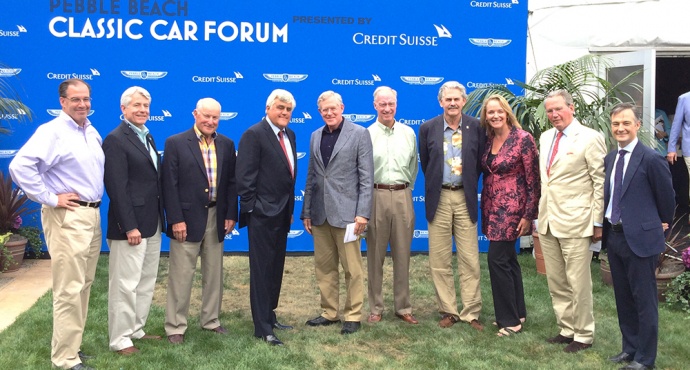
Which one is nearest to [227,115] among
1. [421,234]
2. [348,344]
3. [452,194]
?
[421,234]

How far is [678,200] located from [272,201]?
284 inches

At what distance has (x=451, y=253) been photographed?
5184 mm

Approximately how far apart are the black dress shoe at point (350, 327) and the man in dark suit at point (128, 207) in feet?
4.85

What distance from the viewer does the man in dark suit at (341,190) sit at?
488 centimetres

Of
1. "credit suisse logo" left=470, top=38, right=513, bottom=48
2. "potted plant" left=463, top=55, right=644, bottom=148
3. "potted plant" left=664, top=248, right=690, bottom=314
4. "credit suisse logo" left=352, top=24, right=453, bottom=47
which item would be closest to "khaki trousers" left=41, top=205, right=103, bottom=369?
"potted plant" left=463, top=55, right=644, bottom=148

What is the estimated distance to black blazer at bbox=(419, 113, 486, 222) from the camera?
5055 millimetres

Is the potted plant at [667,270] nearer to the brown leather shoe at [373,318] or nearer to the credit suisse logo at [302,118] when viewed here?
the brown leather shoe at [373,318]

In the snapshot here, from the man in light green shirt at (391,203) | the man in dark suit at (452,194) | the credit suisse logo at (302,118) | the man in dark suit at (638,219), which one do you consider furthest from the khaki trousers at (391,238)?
the credit suisse logo at (302,118)

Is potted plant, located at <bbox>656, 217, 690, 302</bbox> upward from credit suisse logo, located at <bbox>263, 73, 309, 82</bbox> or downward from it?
downward

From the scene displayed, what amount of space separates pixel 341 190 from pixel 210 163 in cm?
95

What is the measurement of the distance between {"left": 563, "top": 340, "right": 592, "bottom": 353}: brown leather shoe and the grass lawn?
0.05 meters

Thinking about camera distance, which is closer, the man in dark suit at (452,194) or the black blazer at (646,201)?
the black blazer at (646,201)

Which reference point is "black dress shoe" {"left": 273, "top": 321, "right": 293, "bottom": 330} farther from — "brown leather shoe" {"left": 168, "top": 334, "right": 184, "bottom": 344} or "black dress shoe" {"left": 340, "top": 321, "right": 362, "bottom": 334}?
"brown leather shoe" {"left": 168, "top": 334, "right": 184, "bottom": 344}

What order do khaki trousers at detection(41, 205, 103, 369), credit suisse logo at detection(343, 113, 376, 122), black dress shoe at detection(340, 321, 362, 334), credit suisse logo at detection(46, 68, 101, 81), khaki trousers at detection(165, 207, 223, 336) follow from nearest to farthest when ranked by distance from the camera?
khaki trousers at detection(41, 205, 103, 369) < khaki trousers at detection(165, 207, 223, 336) < black dress shoe at detection(340, 321, 362, 334) < credit suisse logo at detection(46, 68, 101, 81) < credit suisse logo at detection(343, 113, 376, 122)
